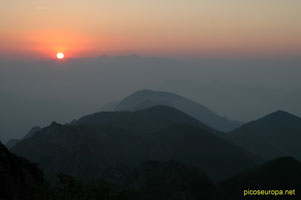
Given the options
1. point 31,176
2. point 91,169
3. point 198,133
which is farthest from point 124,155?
point 31,176

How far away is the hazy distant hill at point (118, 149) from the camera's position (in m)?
114

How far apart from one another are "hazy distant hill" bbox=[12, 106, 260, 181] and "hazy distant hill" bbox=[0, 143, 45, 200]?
69.6 meters

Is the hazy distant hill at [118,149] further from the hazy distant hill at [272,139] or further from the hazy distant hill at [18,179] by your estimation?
the hazy distant hill at [18,179]

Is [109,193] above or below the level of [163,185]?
above

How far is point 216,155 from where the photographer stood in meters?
121

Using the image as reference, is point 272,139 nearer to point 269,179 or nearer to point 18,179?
point 269,179

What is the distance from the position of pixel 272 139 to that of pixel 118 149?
101428mm

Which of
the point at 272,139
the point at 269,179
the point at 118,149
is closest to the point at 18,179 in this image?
the point at 269,179

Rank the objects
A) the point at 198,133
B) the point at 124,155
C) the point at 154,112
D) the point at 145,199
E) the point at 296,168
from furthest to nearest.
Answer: the point at 154,112 < the point at 198,133 < the point at 124,155 < the point at 296,168 < the point at 145,199

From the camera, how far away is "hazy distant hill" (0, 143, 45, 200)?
2541 cm

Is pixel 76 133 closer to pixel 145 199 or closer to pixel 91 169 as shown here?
pixel 91 169

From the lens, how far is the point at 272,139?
184 metres

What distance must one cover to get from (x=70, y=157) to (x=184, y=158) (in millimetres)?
44271

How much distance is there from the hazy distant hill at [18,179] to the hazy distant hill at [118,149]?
69.6 meters
